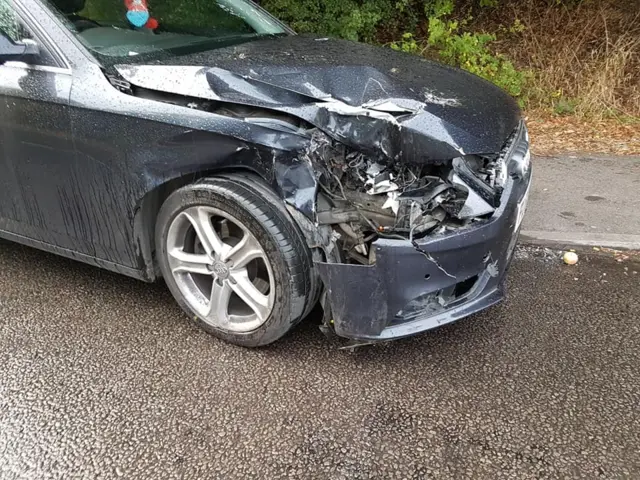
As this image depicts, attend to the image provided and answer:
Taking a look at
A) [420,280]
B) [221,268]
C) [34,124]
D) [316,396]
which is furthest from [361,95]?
[34,124]

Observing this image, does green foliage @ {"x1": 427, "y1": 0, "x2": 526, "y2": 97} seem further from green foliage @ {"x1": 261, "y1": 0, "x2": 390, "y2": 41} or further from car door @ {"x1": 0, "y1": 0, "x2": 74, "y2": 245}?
car door @ {"x1": 0, "y1": 0, "x2": 74, "y2": 245}

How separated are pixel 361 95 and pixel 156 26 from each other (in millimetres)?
1413

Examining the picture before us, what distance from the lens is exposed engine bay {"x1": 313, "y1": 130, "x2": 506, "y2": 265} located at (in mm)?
2436

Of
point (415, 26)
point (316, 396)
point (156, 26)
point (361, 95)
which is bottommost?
point (316, 396)

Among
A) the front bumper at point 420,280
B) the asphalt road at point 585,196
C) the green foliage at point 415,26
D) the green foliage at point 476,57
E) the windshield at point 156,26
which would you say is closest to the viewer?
the front bumper at point 420,280

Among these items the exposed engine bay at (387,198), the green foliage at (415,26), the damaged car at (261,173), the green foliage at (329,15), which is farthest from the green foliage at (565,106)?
the exposed engine bay at (387,198)

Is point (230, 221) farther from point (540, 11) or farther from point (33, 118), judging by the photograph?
point (540, 11)

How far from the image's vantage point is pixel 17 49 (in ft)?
9.32

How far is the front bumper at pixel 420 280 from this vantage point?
2.37 m

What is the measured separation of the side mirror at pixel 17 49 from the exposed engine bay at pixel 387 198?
1496 mm

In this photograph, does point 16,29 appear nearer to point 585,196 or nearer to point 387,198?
point 387,198

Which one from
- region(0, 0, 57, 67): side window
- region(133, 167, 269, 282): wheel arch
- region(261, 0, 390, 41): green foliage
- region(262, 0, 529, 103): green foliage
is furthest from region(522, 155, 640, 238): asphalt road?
region(0, 0, 57, 67): side window

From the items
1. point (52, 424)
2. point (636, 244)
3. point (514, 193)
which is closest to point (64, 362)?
point (52, 424)

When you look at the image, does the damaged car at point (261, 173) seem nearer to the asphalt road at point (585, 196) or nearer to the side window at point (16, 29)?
the side window at point (16, 29)
